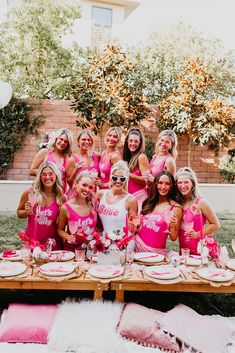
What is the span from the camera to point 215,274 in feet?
9.49

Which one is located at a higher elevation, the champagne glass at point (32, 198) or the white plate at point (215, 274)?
the champagne glass at point (32, 198)

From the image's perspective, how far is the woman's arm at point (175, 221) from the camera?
3463 mm

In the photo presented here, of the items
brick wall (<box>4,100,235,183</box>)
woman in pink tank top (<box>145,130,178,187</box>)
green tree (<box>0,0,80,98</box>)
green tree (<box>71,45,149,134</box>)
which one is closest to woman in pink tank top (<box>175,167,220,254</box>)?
Result: woman in pink tank top (<box>145,130,178,187</box>)

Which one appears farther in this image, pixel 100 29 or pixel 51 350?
pixel 100 29

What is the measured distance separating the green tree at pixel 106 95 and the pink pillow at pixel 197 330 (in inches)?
257

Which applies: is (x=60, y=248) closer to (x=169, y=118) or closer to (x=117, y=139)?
(x=117, y=139)

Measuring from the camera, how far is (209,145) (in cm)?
1017

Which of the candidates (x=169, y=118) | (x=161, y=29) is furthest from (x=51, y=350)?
(x=161, y=29)

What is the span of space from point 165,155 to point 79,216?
150 cm

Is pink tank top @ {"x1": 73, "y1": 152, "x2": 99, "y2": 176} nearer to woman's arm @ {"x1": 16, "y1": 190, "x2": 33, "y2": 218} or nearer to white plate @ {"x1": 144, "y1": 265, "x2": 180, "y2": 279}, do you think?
woman's arm @ {"x1": 16, "y1": 190, "x2": 33, "y2": 218}

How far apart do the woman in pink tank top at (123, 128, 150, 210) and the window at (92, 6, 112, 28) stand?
11.8 m

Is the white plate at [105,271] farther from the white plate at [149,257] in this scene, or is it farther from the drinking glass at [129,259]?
the white plate at [149,257]

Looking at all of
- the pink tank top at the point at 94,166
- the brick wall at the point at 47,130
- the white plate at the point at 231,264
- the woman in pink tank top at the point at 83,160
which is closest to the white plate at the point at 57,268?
the white plate at the point at 231,264

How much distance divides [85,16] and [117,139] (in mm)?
11813
